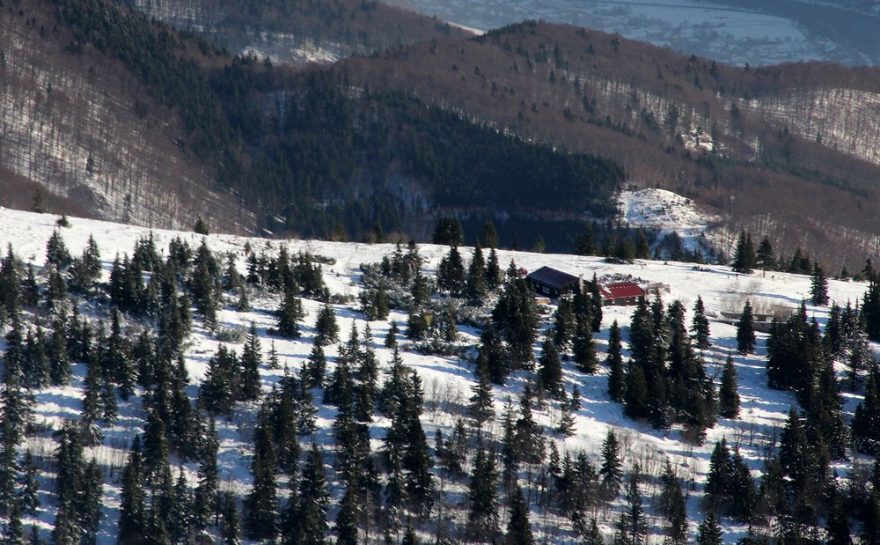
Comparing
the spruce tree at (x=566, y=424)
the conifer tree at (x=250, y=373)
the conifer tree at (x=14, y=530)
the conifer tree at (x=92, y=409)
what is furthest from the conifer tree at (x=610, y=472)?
the conifer tree at (x=14, y=530)

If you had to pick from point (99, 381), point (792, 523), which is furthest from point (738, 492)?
point (99, 381)

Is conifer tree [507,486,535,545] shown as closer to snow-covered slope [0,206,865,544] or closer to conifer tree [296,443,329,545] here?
snow-covered slope [0,206,865,544]

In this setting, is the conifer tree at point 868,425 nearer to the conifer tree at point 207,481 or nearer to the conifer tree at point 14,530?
the conifer tree at point 207,481

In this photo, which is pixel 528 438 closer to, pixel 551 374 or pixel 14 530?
pixel 551 374

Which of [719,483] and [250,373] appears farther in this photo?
[250,373]

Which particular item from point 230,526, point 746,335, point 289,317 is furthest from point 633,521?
point 746,335

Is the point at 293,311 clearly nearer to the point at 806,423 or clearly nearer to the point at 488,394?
the point at 488,394

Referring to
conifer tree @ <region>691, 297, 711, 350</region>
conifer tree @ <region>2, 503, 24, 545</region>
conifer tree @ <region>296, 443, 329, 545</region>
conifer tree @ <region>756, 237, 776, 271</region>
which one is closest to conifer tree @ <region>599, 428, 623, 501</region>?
conifer tree @ <region>296, 443, 329, 545</region>
